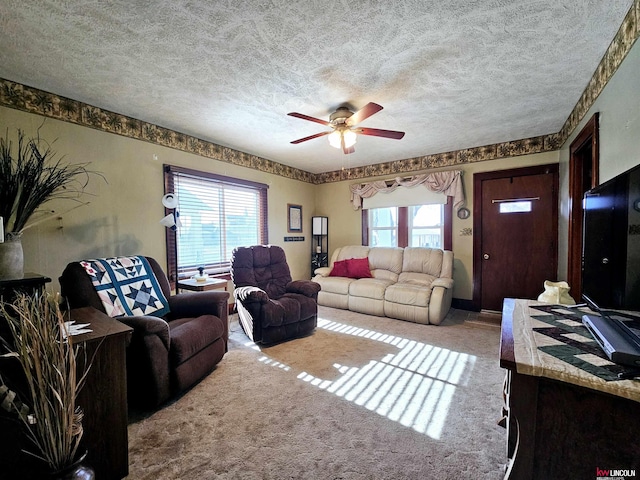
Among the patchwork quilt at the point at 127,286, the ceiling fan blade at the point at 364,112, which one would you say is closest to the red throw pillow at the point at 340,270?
the ceiling fan blade at the point at 364,112

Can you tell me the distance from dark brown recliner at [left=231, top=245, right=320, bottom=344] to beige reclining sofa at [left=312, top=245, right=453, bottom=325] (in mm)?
1015

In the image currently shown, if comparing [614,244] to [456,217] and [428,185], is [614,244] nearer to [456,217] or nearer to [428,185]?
[456,217]

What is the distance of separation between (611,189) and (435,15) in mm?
1263

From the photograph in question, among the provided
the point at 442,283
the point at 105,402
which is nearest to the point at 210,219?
the point at 105,402

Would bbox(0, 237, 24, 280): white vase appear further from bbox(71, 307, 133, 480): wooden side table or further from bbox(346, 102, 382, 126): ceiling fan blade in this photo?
bbox(346, 102, 382, 126): ceiling fan blade

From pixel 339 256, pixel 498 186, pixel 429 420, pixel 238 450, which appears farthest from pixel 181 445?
pixel 498 186

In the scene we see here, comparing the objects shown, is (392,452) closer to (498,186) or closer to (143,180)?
(143,180)

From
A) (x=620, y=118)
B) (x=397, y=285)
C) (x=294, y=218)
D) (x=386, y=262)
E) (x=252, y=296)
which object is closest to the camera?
(x=620, y=118)

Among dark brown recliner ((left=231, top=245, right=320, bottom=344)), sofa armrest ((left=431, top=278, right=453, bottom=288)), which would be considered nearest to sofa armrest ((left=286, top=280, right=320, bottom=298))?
dark brown recliner ((left=231, top=245, right=320, bottom=344))

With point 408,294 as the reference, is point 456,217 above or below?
above

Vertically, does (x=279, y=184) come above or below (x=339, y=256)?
above

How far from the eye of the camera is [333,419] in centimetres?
171

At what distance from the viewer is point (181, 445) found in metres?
1.51

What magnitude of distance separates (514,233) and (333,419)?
11.8 ft
